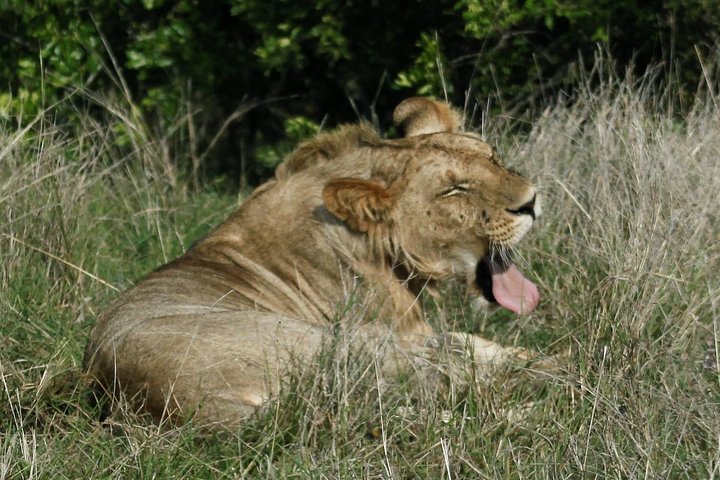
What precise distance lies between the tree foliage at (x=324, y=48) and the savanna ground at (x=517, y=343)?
858 mm

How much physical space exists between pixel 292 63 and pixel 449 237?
3273 mm

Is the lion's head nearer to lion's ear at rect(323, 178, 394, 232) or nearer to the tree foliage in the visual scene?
lion's ear at rect(323, 178, 394, 232)

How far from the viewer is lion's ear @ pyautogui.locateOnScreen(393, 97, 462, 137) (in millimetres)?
5273

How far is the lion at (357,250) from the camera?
181 inches

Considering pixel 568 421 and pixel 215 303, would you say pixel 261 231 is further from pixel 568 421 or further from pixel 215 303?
pixel 568 421

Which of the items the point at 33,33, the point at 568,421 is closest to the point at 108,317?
the point at 568,421

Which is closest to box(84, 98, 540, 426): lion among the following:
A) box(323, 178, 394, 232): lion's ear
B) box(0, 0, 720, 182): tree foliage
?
box(323, 178, 394, 232): lion's ear

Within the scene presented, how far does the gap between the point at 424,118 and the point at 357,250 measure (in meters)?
0.67

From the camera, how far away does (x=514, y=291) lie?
16.5 feet

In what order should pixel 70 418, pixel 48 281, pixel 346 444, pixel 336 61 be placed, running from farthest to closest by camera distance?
pixel 336 61 → pixel 48 281 → pixel 70 418 → pixel 346 444

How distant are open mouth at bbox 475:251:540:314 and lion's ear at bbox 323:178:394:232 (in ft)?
1.37

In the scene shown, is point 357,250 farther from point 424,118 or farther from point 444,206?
point 424,118

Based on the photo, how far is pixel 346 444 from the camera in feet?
13.0

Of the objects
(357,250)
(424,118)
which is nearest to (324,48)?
(424,118)
